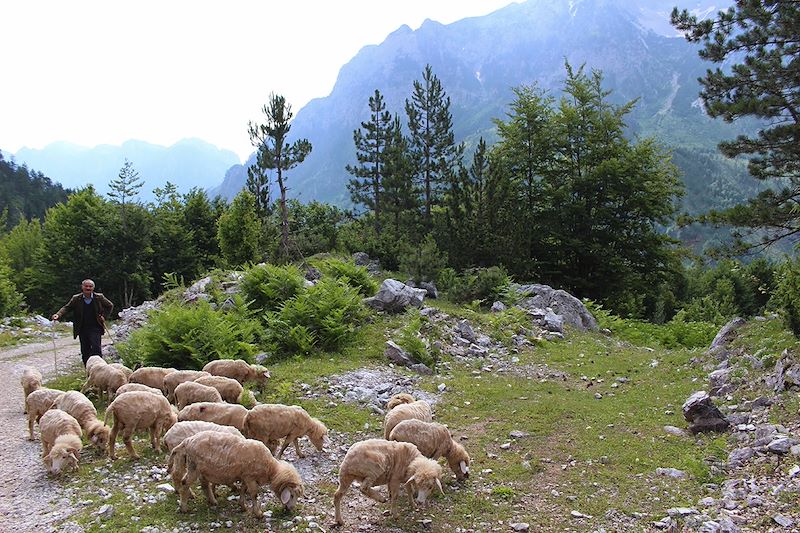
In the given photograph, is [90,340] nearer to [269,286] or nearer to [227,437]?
[269,286]

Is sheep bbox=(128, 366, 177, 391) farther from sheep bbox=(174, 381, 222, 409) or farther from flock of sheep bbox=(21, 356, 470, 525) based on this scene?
sheep bbox=(174, 381, 222, 409)

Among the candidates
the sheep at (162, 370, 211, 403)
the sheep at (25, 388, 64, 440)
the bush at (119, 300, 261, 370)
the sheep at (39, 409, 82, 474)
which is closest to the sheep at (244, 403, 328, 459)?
the sheep at (39, 409, 82, 474)

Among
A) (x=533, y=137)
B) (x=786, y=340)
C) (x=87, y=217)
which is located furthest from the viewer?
(x=87, y=217)

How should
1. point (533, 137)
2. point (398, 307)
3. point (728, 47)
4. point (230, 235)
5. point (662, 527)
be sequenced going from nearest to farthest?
1. point (662, 527)
2. point (728, 47)
3. point (398, 307)
4. point (230, 235)
5. point (533, 137)

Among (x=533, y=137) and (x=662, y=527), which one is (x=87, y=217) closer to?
(x=533, y=137)

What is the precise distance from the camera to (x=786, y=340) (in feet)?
36.5

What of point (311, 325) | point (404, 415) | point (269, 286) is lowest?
point (404, 415)

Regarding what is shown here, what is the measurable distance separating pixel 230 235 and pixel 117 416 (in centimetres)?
2371

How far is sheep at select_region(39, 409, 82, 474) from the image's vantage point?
7.34 meters

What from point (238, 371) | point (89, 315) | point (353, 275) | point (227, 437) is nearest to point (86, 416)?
point (238, 371)

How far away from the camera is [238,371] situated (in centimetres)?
1148

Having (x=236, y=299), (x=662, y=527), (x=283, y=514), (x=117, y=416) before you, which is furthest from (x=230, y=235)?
(x=662, y=527)

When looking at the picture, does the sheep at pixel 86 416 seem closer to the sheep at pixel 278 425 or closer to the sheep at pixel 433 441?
the sheep at pixel 278 425

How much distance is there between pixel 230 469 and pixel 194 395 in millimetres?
3450
